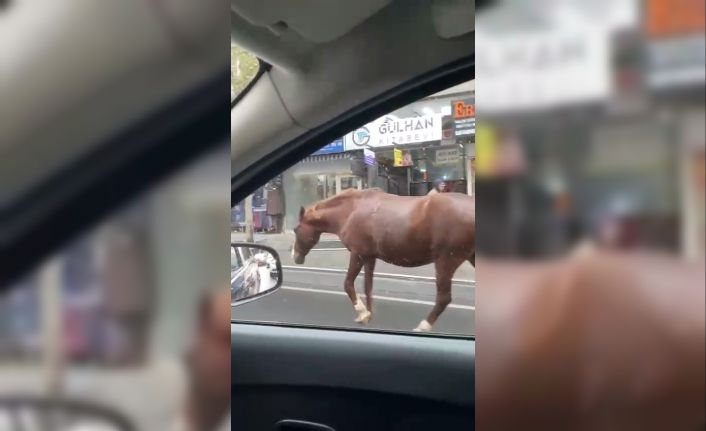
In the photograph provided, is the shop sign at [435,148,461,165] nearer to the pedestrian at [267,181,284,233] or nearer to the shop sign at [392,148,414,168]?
the shop sign at [392,148,414,168]

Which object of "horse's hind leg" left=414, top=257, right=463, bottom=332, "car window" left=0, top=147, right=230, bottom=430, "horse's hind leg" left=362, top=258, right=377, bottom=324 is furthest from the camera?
"horse's hind leg" left=362, top=258, right=377, bottom=324

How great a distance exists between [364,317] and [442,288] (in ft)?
0.78

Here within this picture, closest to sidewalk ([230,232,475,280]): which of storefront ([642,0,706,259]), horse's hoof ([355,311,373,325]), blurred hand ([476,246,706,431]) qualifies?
horse's hoof ([355,311,373,325])

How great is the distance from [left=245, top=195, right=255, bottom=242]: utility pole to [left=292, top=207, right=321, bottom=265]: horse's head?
12cm

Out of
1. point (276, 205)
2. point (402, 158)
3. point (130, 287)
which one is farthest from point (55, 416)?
point (402, 158)

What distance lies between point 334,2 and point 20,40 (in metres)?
0.73

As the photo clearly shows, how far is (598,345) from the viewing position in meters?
0.66

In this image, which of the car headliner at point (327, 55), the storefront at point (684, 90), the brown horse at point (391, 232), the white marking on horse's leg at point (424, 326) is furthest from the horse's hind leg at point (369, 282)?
the storefront at point (684, 90)

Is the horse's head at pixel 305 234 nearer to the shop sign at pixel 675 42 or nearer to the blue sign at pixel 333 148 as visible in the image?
the blue sign at pixel 333 148

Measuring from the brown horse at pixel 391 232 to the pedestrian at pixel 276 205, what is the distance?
0.05 meters

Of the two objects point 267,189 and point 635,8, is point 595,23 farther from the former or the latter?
point 267,189

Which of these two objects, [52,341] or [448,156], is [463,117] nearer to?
[448,156]

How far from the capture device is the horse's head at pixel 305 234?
5.23 ft

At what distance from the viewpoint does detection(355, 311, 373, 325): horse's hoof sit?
5.05ft
